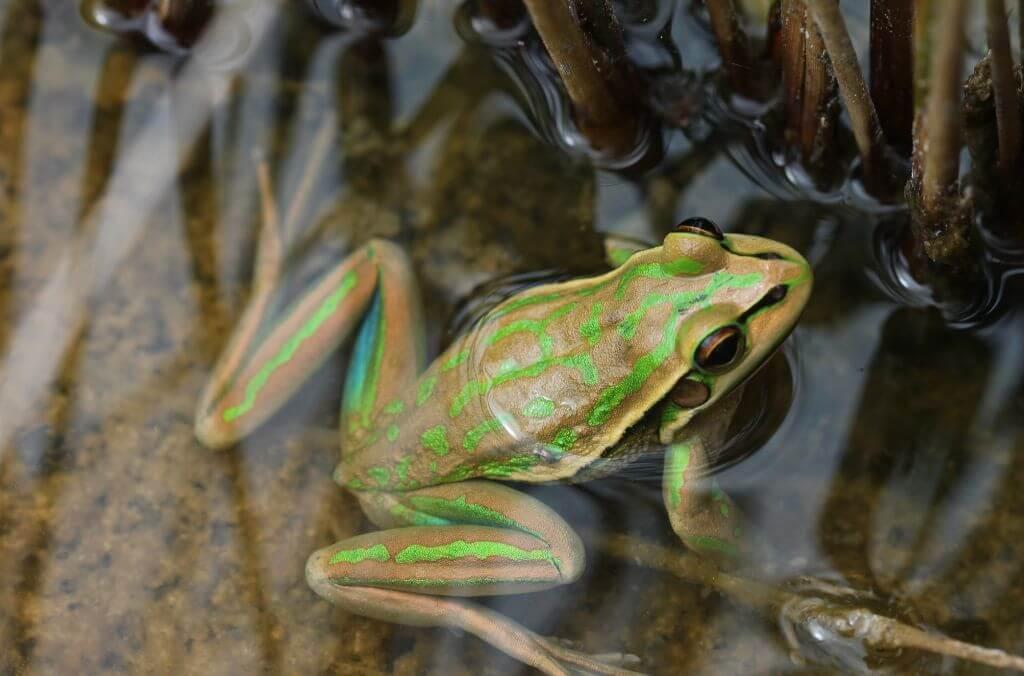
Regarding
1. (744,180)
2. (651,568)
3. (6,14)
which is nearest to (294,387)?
(651,568)

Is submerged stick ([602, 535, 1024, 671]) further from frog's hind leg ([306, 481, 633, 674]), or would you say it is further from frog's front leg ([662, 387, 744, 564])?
frog's hind leg ([306, 481, 633, 674])

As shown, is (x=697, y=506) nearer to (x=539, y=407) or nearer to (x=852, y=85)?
(x=539, y=407)

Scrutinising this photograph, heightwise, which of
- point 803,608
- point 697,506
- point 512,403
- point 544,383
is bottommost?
point 803,608

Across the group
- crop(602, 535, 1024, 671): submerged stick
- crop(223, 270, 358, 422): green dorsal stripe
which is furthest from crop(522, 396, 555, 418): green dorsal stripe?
crop(223, 270, 358, 422): green dorsal stripe

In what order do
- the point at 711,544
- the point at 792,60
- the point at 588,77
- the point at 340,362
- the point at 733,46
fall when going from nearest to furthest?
the point at 792,60 < the point at 588,77 < the point at 711,544 < the point at 733,46 < the point at 340,362

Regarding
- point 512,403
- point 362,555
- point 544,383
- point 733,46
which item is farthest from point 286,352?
point 733,46

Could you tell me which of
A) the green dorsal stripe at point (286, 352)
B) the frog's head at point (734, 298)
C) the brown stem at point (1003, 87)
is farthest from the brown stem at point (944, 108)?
the green dorsal stripe at point (286, 352)
